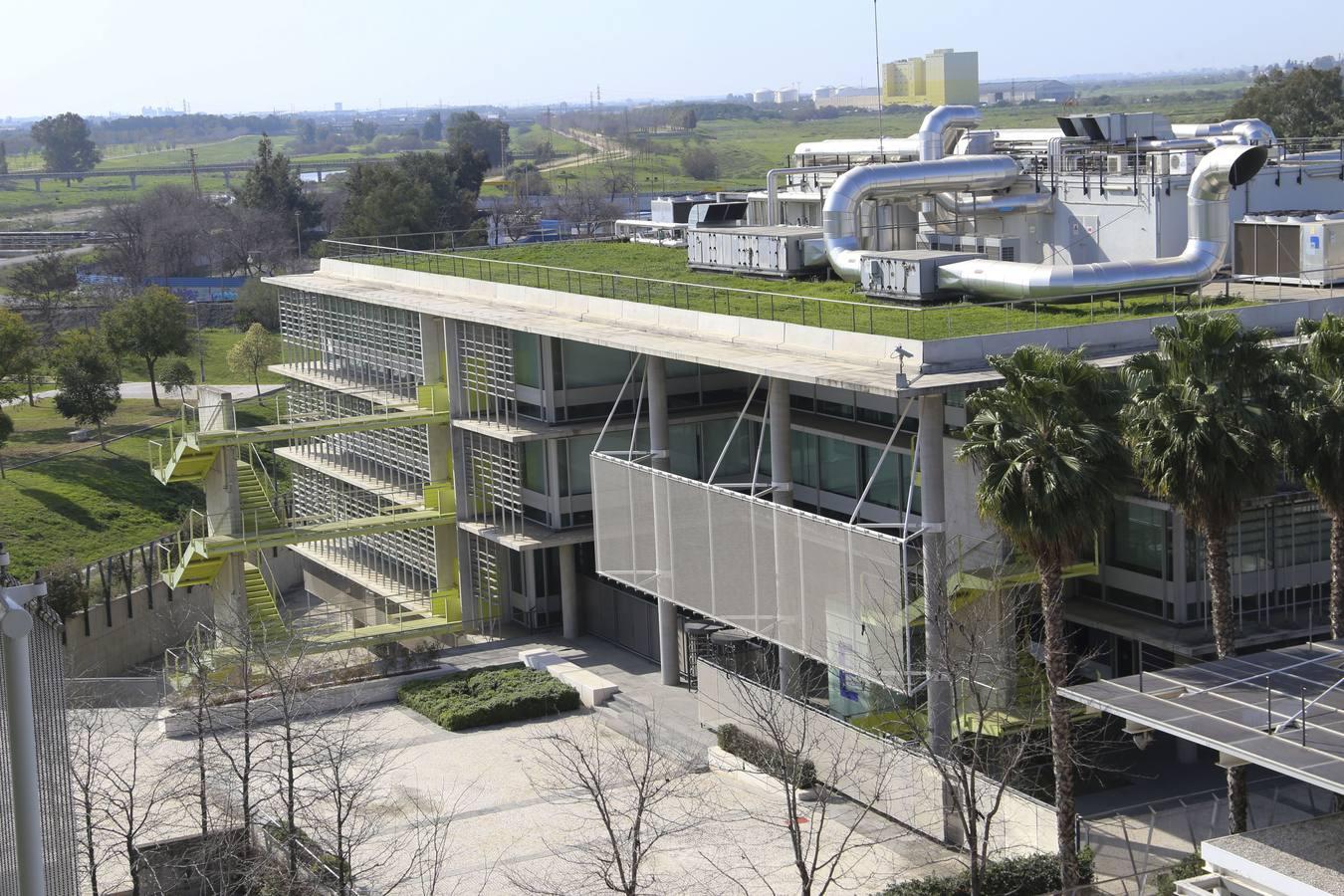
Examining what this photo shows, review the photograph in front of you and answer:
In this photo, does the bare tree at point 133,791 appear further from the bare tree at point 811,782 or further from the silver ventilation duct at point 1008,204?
the silver ventilation duct at point 1008,204

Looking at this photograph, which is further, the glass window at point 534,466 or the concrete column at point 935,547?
the glass window at point 534,466

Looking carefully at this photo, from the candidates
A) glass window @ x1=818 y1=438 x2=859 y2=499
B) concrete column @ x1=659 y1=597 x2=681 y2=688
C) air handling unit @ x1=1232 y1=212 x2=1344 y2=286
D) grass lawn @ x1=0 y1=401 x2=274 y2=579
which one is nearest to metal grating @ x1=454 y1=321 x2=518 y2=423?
concrete column @ x1=659 y1=597 x2=681 y2=688

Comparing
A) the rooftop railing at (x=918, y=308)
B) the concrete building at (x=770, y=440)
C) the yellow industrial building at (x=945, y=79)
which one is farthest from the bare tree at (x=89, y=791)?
the yellow industrial building at (x=945, y=79)

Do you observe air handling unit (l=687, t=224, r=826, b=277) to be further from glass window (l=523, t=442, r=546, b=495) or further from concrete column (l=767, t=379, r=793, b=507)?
concrete column (l=767, t=379, r=793, b=507)

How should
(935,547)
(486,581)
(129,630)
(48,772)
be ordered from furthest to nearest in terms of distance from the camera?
(129,630)
(486,581)
(935,547)
(48,772)

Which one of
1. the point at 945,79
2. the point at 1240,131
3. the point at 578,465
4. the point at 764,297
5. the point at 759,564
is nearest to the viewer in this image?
the point at 759,564

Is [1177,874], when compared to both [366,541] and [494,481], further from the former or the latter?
[366,541]

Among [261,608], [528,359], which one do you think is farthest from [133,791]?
[528,359]
